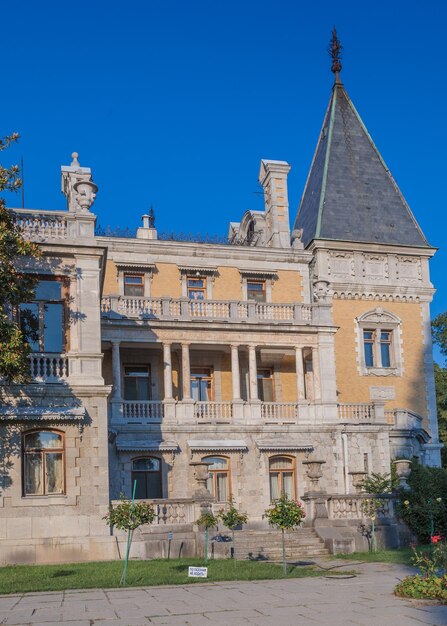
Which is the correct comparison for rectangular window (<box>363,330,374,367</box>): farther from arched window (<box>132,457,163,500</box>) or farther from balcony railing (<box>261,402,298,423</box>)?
arched window (<box>132,457,163,500</box>)

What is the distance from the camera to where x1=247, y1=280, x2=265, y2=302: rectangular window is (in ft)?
129

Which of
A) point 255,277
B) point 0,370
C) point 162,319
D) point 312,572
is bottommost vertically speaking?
point 312,572

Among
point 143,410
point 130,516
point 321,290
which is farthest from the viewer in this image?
point 321,290

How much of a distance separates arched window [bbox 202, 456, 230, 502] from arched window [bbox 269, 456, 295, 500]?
1.80 meters

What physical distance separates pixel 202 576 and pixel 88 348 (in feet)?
27.6

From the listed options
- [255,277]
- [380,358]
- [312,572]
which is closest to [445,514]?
[312,572]

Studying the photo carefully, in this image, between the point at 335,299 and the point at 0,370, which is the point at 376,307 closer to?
the point at 335,299

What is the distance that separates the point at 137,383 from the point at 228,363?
13.5 feet

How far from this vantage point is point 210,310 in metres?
35.2

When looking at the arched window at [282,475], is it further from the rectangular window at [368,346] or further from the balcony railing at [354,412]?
the rectangular window at [368,346]

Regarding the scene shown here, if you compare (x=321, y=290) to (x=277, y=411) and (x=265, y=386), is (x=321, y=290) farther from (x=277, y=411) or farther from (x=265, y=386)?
(x=277, y=411)

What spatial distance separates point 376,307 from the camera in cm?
4050

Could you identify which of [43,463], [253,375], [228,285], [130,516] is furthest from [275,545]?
[228,285]

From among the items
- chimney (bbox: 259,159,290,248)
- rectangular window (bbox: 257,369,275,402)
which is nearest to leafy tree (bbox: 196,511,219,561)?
rectangular window (bbox: 257,369,275,402)
